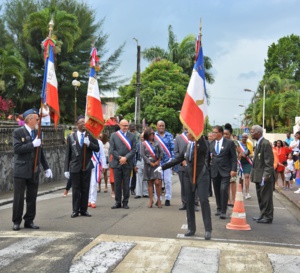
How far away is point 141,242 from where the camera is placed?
22.9 ft

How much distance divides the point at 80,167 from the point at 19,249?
326 cm

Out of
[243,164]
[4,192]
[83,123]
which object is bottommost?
[4,192]

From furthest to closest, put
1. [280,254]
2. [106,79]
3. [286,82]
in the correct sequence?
[286,82], [106,79], [280,254]

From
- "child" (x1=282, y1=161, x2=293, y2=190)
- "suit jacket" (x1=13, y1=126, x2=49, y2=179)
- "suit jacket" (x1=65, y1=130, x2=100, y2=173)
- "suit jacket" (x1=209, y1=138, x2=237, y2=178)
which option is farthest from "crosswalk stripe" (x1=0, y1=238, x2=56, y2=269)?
"child" (x1=282, y1=161, x2=293, y2=190)

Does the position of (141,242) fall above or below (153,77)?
below

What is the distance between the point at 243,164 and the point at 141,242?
281 inches

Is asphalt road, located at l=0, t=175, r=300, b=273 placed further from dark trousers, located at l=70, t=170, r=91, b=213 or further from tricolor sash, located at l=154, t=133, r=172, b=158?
tricolor sash, located at l=154, t=133, r=172, b=158

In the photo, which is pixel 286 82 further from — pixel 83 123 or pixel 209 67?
pixel 83 123

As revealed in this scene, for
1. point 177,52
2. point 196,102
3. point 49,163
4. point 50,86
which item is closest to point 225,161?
point 196,102

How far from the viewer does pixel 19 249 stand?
6520 mm

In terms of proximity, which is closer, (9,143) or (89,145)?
(89,145)

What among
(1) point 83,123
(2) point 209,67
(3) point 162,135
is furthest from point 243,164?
(2) point 209,67

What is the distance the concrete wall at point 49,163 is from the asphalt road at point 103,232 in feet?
10.5

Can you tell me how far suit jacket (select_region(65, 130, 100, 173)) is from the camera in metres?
9.62
